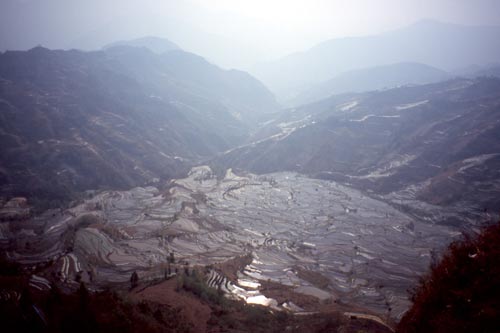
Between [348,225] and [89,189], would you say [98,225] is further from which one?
[348,225]

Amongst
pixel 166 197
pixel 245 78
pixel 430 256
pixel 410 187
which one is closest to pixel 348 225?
pixel 430 256

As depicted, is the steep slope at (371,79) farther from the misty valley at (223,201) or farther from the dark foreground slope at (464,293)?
the dark foreground slope at (464,293)

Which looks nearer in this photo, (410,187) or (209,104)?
(410,187)

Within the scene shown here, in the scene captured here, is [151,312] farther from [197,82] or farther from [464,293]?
[197,82]

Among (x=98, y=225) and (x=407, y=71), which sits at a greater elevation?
(x=407, y=71)

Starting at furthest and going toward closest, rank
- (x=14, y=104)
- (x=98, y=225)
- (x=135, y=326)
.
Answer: (x=14, y=104) < (x=98, y=225) < (x=135, y=326)

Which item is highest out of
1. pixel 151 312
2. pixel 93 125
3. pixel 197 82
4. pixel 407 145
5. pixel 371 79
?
pixel 197 82

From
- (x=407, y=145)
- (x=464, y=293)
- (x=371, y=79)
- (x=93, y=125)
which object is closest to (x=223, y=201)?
(x=93, y=125)

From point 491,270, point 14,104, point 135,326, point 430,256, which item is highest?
point 14,104
